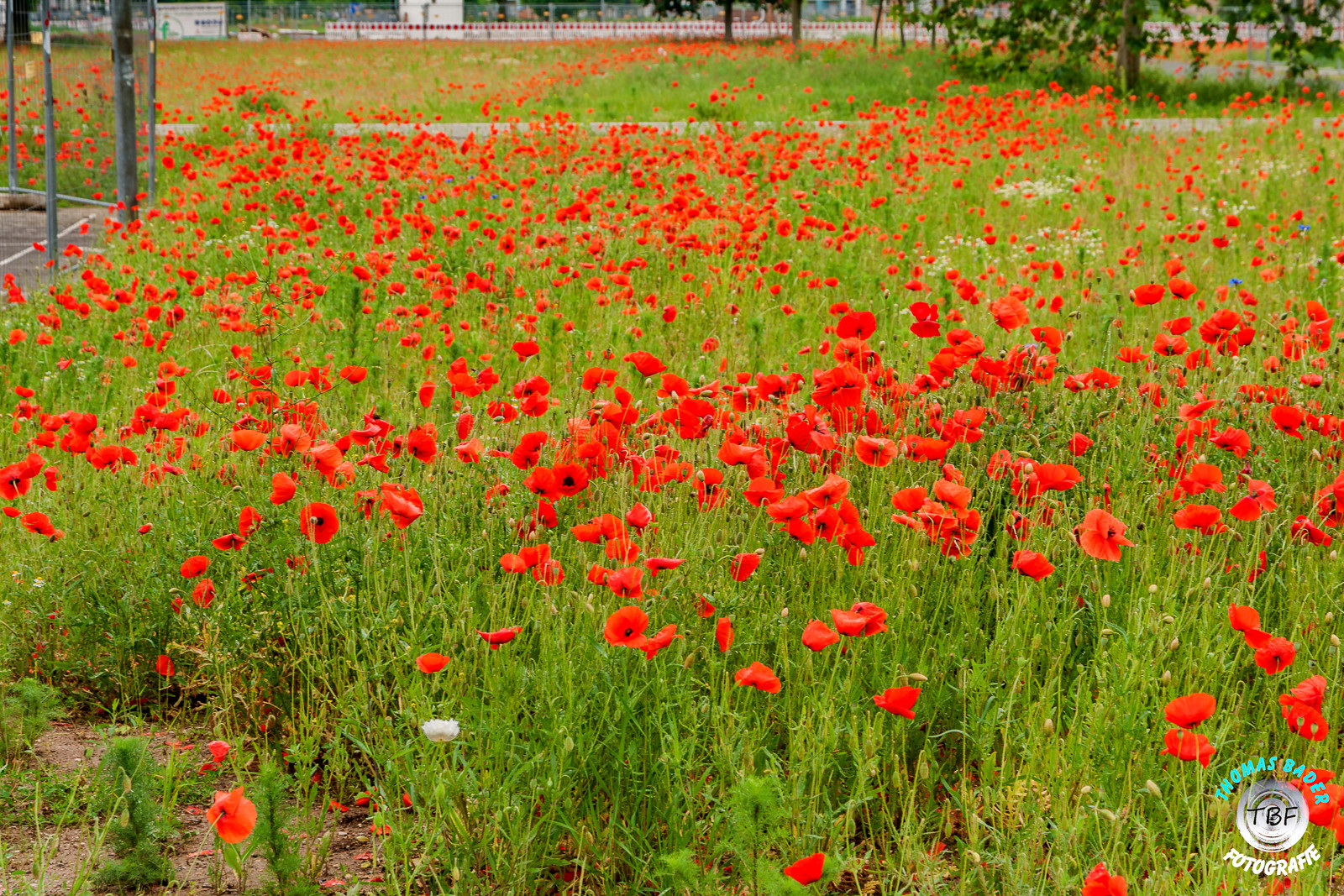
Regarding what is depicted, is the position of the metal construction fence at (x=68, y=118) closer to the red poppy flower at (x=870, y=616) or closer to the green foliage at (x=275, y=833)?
the green foliage at (x=275, y=833)

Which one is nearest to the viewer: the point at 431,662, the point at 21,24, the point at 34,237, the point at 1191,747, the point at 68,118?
the point at 1191,747

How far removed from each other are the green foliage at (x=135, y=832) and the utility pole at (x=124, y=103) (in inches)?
323

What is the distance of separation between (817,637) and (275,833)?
94 centimetres

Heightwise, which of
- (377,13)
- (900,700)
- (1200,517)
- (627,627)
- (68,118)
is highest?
(377,13)

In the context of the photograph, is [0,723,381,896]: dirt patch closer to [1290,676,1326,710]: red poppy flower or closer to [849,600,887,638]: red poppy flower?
[849,600,887,638]: red poppy flower

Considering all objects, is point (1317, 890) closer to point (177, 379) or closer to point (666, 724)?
point (666, 724)

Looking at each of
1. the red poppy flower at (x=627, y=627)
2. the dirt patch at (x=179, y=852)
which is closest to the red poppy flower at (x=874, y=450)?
the red poppy flower at (x=627, y=627)

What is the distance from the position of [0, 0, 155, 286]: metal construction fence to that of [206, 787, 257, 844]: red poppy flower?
7084 mm

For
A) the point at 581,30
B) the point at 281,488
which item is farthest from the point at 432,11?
the point at 281,488

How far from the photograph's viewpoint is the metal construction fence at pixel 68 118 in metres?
8.62

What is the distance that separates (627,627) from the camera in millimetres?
1965

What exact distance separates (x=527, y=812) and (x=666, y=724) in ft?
1.00

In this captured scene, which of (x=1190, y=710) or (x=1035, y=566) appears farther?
(x=1035, y=566)

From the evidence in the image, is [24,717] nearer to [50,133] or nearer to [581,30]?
[50,133]
